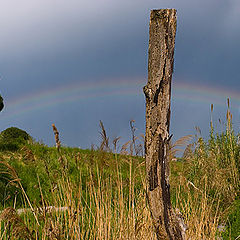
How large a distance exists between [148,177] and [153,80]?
0.63 metres

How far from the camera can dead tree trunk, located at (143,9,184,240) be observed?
197 centimetres

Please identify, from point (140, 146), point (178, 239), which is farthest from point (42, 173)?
point (178, 239)

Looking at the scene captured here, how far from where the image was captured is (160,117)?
1967mm

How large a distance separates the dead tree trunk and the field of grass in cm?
37

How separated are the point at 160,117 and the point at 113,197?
367 centimetres

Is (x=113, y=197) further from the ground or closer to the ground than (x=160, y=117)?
closer to the ground

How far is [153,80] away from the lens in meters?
2.00

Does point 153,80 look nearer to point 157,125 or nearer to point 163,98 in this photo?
point 163,98

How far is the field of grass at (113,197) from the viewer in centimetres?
253

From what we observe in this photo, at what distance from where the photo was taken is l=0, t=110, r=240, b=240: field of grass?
253cm

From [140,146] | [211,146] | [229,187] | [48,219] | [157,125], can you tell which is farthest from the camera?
[211,146]

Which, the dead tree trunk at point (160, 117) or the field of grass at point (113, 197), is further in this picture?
the field of grass at point (113, 197)

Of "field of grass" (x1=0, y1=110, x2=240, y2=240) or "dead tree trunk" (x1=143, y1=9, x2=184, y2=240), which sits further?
"field of grass" (x1=0, y1=110, x2=240, y2=240)

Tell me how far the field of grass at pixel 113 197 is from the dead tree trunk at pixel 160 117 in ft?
1.20
